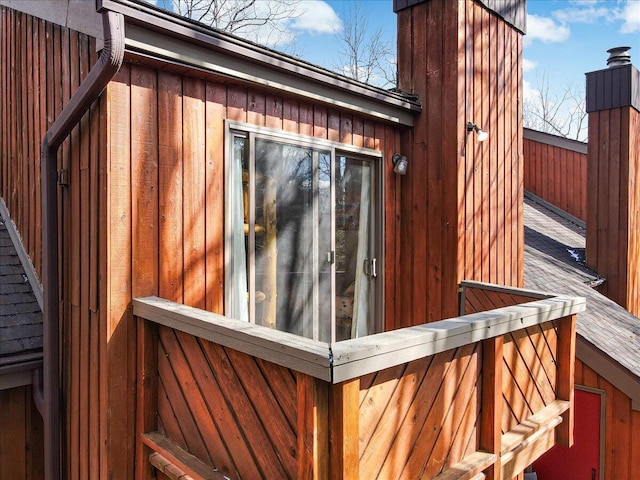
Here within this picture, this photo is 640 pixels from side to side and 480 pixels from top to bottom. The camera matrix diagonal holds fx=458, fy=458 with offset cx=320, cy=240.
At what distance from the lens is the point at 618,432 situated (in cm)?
425

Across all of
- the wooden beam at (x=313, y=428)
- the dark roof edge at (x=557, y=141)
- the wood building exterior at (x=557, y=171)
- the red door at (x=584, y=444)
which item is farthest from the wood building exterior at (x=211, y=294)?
the wood building exterior at (x=557, y=171)

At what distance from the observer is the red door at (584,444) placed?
4.42 metres

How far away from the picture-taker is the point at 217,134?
275 cm

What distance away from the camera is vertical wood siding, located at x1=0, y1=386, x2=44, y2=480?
2.95 m

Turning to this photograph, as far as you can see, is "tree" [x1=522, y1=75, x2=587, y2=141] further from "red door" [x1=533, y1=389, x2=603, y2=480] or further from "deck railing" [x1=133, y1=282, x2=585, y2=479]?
"deck railing" [x1=133, y1=282, x2=585, y2=479]

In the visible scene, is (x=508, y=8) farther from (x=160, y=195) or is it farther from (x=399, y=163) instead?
(x=160, y=195)

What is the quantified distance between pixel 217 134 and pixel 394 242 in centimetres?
192

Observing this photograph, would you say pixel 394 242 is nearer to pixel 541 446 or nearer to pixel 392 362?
pixel 541 446

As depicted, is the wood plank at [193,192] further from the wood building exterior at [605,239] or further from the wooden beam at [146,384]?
the wood building exterior at [605,239]

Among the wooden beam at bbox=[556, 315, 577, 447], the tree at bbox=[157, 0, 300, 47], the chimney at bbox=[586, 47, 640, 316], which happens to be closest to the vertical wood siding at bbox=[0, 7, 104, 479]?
the wooden beam at bbox=[556, 315, 577, 447]

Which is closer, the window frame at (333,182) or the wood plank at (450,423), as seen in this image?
the wood plank at (450,423)

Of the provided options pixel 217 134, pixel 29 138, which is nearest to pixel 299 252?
pixel 217 134

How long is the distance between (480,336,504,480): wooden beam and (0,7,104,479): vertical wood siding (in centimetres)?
191

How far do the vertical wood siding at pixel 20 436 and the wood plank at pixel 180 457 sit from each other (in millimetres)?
1296
